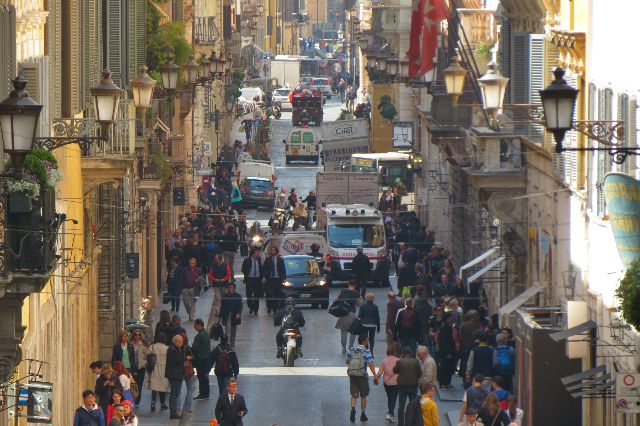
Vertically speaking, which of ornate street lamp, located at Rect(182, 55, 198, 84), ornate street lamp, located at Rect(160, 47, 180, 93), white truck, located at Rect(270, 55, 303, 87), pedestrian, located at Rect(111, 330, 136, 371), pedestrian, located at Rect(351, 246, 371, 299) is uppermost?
white truck, located at Rect(270, 55, 303, 87)

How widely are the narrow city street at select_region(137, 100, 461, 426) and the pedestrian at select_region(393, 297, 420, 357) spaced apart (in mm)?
859

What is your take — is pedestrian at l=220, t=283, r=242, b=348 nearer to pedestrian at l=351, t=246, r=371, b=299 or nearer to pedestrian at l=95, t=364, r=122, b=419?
pedestrian at l=351, t=246, r=371, b=299

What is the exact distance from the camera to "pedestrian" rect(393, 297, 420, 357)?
3406 centimetres

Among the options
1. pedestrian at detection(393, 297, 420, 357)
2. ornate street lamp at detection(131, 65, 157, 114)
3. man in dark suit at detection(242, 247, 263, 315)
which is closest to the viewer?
ornate street lamp at detection(131, 65, 157, 114)

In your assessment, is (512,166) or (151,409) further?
(512,166)

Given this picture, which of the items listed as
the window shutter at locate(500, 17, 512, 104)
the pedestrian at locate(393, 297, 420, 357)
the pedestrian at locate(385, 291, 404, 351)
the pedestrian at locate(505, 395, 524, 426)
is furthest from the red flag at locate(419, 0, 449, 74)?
the pedestrian at locate(505, 395, 524, 426)

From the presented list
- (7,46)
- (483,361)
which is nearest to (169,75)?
(483,361)

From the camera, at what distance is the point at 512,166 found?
1460 inches

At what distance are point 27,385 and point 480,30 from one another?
96.2 feet

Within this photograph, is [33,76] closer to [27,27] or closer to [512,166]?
[27,27]

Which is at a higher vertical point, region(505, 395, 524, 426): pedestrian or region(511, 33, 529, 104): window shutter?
region(511, 33, 529, 104): window shutter

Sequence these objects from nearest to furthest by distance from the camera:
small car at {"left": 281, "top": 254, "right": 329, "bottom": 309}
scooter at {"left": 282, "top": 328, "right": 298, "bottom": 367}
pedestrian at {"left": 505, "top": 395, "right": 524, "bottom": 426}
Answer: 1. pedestrian at {"left": 505, "top": 395, "right": 524, "bottom": 426}
2. scooter at {"left": 282, "top": 328, "right": 298, "bottom": 367}
3. small car at {"left": 281, "top": 254, "right": 329, "bottom": 309}

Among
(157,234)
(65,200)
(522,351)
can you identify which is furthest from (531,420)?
(157,234)

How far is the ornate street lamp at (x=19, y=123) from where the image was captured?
16.7 m
